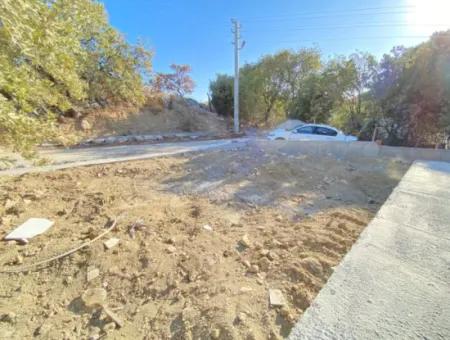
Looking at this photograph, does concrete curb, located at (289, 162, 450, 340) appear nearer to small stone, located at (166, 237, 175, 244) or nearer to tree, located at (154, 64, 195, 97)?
small stone, located at (166, 237, 175, 244)

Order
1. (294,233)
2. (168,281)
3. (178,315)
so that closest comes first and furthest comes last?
(178,315) → (168,281) → (294,233)

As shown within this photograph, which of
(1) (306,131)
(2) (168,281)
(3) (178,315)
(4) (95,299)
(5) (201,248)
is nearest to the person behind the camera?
(3) (178,315)

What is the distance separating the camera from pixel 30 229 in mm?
2695

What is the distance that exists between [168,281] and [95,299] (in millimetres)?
605

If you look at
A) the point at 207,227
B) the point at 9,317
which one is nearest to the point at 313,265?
the point at 207,227

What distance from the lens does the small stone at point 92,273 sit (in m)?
2.05

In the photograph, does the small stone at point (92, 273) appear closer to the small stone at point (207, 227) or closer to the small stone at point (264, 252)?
the small stone at point (207, 227)

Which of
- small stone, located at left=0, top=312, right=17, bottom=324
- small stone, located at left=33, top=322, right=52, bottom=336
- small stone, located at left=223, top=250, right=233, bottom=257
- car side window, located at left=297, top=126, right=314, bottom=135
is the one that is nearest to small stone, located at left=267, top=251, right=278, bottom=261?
small stone, located at left=223, top=250, right=233, bottom=257

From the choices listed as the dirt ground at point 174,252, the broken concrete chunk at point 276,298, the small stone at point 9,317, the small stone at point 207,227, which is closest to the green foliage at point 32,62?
the dirt ground at point 174,252

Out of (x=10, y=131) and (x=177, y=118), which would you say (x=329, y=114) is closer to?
(x=177, y=118)

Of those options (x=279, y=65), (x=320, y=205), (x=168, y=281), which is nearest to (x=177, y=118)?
(x=279, y=65)

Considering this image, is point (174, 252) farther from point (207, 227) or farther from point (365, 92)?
point (365, 92)

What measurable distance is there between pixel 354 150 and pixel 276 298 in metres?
8.07

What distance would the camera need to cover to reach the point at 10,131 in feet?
7.34
